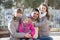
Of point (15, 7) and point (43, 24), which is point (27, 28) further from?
point (15, 7)

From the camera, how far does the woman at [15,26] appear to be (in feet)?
6.16

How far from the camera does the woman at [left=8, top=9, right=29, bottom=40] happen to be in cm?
188

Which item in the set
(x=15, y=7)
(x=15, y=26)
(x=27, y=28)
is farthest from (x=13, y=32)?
(x=15, y=7)

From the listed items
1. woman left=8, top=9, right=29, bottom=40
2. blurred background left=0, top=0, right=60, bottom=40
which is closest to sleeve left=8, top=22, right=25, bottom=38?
woman left=8, top=9, right=29, bottom=40

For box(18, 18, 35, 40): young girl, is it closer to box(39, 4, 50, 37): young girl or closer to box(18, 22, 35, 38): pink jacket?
box(18, 22, 35, 38): pink jacket

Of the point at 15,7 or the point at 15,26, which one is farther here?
the point at 15,7

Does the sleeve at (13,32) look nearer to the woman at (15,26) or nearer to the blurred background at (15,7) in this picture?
the woman at (15,26)

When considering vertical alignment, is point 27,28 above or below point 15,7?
below

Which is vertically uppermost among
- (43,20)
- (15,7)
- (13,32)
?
(15,7)

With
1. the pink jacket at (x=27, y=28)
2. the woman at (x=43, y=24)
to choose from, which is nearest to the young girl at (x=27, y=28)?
the pink jacket at (x=27, y=28)

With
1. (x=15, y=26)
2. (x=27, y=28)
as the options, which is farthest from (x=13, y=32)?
(x=27, y=28)

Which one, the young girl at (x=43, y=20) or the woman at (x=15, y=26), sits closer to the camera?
the woman at (x=15, y=26)

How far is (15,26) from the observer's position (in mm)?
1917

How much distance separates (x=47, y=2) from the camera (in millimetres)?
2154
